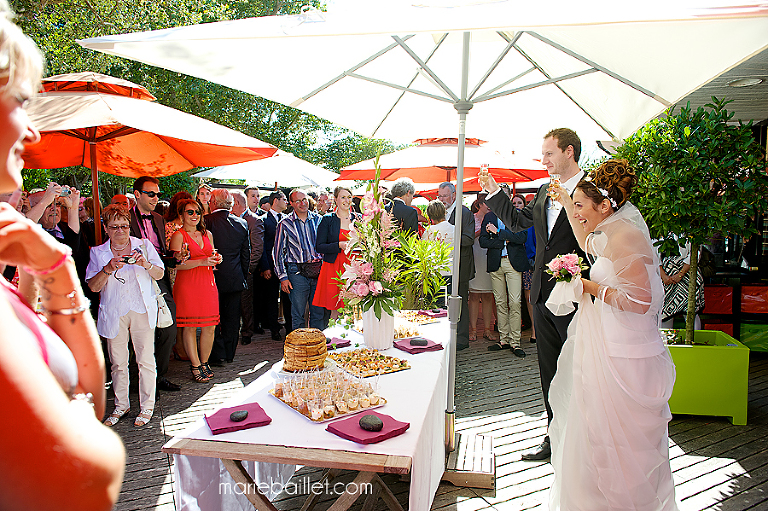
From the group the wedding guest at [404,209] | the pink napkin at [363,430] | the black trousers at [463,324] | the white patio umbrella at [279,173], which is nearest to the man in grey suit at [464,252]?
the black trousers at [463,324]

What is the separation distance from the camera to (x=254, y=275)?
7.16 metres

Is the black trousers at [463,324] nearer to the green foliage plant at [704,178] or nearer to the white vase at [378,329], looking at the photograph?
the green foliage plant at [704,178]

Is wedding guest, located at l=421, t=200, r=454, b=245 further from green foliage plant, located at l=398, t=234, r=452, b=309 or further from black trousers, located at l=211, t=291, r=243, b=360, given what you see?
black trousers, located at l=211, t=291, r=243, b=360

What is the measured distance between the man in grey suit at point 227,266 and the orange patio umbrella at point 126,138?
0.70 m

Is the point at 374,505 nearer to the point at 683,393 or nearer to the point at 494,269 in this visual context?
the point at 683,393

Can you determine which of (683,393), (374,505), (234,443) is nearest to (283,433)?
(234,443)

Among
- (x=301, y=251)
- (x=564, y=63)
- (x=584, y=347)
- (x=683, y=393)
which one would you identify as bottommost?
(x=683, y=393)

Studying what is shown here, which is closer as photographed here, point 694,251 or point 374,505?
point 374,505

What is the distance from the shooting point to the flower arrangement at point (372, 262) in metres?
3.13

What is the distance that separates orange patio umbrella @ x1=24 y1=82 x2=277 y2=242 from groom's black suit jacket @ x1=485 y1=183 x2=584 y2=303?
2.20m

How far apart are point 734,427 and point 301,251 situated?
4701 millimetres

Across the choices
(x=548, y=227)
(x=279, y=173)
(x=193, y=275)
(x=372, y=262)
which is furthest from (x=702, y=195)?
(x=279, y=173)

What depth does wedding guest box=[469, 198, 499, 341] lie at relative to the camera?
6.83m

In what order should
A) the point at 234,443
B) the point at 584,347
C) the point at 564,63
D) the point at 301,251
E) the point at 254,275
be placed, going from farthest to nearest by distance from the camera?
1. the point at 254,275
2. the point at 301,251
3. the point at 564,63
4. the point at 584,347
5. the point at 234,443
